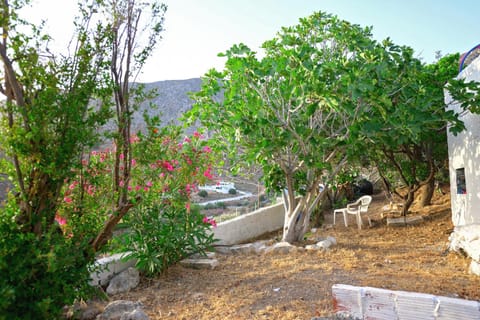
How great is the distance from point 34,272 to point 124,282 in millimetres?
2263

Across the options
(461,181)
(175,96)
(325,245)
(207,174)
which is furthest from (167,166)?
(175,96)

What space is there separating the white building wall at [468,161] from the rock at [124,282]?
16.4ft

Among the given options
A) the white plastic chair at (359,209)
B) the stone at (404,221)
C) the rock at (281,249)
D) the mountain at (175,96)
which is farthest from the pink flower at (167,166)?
the mountain at (175,96)

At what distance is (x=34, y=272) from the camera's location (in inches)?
90.1

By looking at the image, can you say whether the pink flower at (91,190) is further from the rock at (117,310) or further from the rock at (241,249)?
the rock at (241,249)

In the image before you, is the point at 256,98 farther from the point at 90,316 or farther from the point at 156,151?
the point at 90,316

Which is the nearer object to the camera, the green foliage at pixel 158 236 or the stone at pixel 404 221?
the green foliage at pixel 158 236

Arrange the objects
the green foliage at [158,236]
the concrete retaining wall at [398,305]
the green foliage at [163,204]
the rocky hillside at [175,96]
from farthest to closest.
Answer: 1. the rocky hillside at [175,96]
2. the green foliage at [158,236]
3. the green foliage at [163,204]
4. the concrete retaining wall at [398,305]

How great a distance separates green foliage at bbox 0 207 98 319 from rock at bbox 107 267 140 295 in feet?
6.32

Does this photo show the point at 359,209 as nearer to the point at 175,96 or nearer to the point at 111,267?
the point at 111,267

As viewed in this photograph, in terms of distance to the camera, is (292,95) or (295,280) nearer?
(295,280)

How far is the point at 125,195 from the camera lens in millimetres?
3104

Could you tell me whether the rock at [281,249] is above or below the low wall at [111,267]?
below

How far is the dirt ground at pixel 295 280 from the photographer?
3523 millimetres
